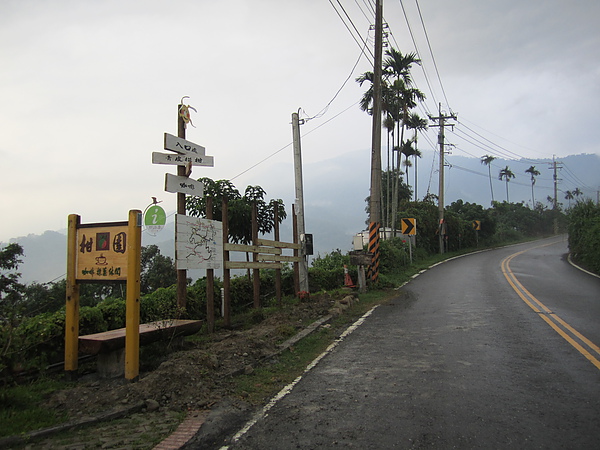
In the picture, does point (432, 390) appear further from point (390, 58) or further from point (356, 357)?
point (390, 58)

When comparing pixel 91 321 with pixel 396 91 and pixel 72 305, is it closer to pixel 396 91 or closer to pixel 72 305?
pixel 72 305

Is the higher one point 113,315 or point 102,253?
point 102,253

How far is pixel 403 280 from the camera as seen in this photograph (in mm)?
19984

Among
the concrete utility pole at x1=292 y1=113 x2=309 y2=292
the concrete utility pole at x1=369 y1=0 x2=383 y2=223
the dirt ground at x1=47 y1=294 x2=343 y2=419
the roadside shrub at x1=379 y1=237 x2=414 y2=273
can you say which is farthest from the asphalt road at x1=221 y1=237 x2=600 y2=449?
the roadside shrub at x1=379 y1=237 x2=414 y2=273

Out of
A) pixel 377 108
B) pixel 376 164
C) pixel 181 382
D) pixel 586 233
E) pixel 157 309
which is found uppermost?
pixel 377 108

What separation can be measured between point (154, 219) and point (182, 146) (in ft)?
5.56

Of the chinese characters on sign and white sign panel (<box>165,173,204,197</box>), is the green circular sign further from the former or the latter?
the chinese characters on sign

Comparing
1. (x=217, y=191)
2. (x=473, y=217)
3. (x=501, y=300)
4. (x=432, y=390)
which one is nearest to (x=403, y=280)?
(x=501, y=300)

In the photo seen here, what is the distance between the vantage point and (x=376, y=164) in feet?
58.2

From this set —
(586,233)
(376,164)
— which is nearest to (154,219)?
(376,164)

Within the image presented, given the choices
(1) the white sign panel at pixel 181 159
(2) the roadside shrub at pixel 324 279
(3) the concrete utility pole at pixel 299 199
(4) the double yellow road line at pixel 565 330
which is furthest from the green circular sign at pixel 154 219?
(2) the roadside shrub at pixel 324 279

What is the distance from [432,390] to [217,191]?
8.67 m

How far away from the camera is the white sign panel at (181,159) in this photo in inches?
320

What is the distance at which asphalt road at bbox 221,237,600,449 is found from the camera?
4.12 m
